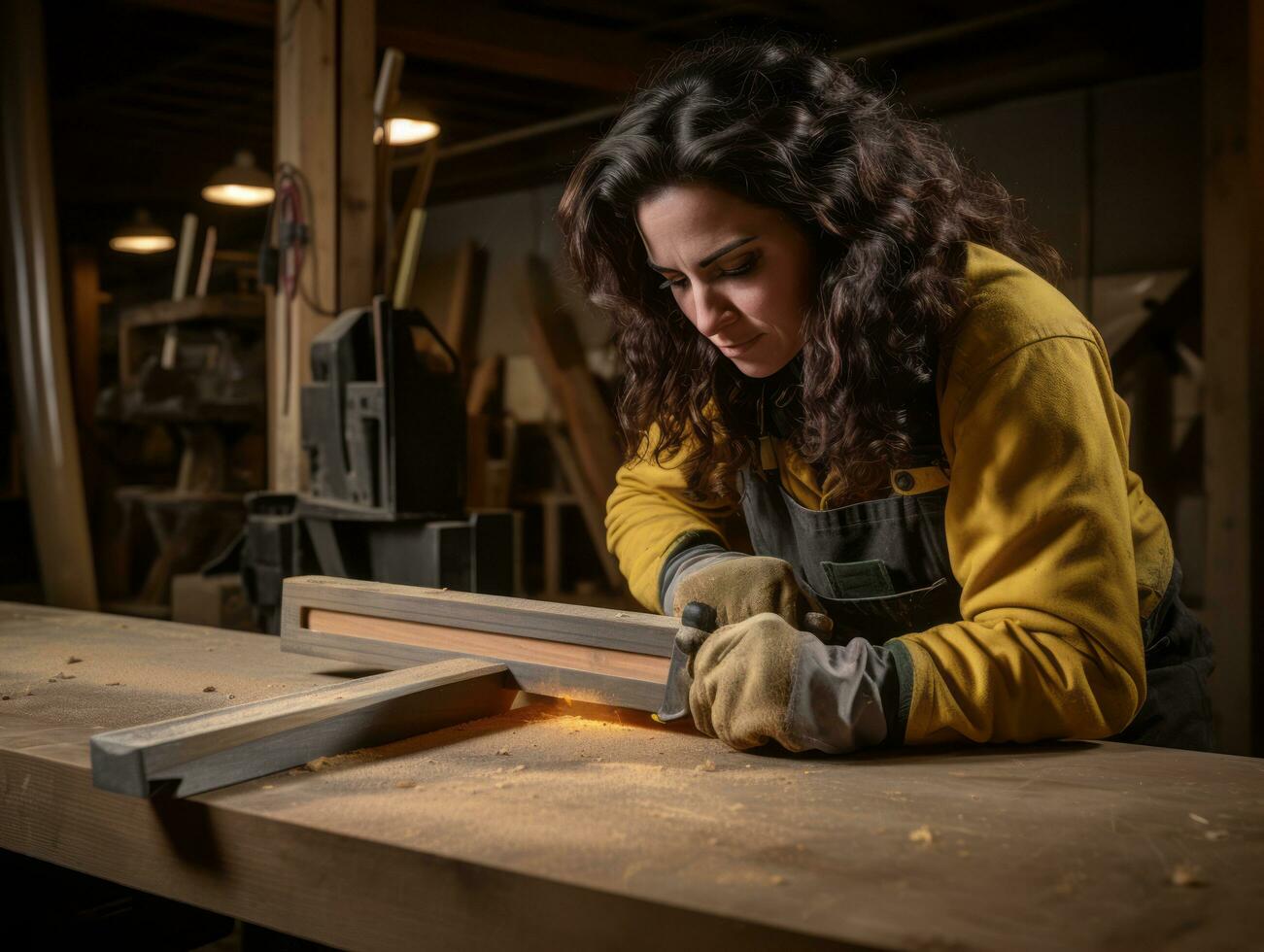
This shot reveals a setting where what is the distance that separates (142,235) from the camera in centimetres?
717

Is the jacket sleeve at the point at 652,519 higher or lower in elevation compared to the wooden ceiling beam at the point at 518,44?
lower

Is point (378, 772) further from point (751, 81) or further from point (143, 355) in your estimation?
point (143, 355)

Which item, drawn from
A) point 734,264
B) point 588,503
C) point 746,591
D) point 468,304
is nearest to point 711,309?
point 734,264

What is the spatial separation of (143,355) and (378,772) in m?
5.93

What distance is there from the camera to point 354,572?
3123 mm

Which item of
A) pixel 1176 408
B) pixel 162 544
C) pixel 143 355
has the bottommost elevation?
pixel 162 544

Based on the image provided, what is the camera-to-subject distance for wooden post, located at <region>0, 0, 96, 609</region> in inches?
135

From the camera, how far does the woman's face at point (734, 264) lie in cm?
156

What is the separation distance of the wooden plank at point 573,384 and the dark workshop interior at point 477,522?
3 cm

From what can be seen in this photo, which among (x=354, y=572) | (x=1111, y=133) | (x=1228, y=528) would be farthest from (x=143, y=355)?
(x=1228, y=528)

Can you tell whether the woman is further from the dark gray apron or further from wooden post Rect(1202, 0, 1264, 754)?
wooden post Rect(1202, 0, 1264, 754)

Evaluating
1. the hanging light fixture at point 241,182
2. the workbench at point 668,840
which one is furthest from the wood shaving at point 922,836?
the hanging light fixture at point 241,182

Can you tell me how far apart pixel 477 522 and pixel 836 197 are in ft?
5.37

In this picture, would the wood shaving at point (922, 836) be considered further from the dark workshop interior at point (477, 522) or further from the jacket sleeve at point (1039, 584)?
the jacket sleeve at point (1039, 584)
